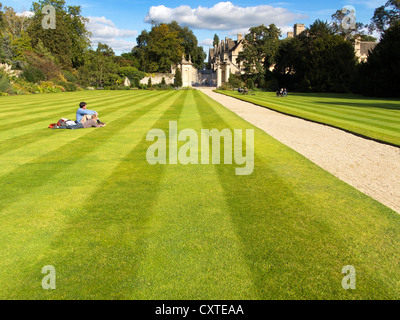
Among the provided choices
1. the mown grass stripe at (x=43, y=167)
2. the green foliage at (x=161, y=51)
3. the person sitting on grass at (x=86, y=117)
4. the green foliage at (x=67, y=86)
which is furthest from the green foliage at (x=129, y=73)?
the mown grass stripe at (x=43, y=167)

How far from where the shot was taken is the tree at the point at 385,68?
34875 mm

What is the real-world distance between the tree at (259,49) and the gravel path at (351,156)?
55592 mm

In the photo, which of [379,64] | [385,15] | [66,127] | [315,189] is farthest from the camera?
[385,15]

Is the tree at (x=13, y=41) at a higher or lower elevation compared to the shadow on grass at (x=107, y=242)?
higher

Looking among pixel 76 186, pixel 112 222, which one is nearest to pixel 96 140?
pixel 76 186

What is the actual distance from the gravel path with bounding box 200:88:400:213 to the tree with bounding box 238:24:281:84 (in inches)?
2189

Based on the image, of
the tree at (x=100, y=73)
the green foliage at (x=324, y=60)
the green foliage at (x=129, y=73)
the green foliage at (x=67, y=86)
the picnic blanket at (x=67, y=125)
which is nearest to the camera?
the picnic blanket at (x=67, y=125)

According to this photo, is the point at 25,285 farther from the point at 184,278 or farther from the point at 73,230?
the point at 184,278

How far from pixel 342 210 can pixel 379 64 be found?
38.1m

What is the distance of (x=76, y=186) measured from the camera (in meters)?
6.08

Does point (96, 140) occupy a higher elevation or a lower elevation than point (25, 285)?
higher

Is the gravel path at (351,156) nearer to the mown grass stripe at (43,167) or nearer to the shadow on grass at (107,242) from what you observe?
the shadow on grass at (107,242)
